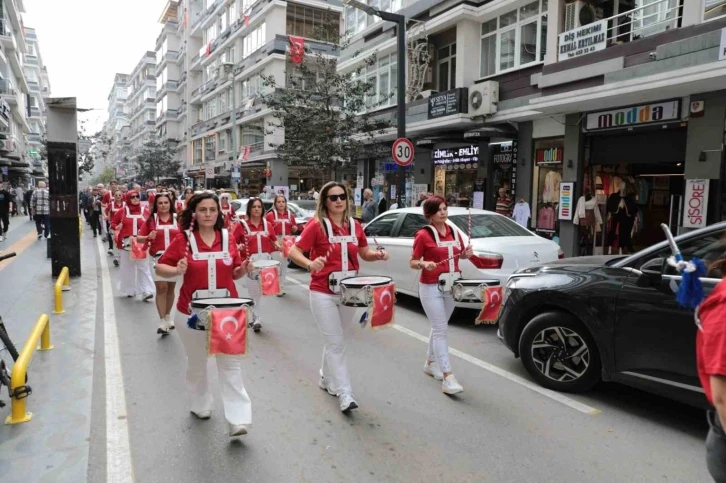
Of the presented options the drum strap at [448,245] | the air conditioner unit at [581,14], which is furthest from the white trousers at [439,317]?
the air conditioner unit at [581,14]

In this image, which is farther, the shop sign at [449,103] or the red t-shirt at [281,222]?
the shop sign at [449,103]

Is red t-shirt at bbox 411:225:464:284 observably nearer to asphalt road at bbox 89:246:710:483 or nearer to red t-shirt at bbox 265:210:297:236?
asphalt road at bbox 89:246:710:483

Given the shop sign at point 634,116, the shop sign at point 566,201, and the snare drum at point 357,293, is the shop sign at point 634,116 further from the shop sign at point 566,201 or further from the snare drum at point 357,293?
the snare drum at point 357,293

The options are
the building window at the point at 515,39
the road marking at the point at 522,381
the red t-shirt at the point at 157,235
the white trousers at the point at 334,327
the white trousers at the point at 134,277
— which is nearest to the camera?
the white trousers at the point at 334,327

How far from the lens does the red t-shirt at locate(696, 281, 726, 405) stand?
171cm

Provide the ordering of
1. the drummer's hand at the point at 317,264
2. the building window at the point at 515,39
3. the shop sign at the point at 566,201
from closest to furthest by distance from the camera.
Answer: the drummer's hand at the point at 317,264
the shop sign at the point at 566,201
the building window at the point at 515,39

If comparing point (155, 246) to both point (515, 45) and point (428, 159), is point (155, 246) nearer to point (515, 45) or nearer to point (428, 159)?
point (515, 45)

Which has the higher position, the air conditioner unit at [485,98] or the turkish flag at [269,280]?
the air conditioner unit at [485,98]

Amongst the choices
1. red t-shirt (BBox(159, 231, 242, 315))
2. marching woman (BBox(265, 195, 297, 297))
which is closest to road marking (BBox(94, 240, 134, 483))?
red t-shirt (BBox(159, 231, 242, 315))

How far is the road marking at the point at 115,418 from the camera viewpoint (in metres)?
3.38

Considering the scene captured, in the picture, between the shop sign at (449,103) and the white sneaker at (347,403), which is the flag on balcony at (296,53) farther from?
the white sneaker at (347,403)

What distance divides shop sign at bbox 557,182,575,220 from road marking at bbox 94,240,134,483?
38.2ft

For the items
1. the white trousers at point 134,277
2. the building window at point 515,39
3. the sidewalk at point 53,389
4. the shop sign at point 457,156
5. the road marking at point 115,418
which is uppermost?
the building window at point 515,39

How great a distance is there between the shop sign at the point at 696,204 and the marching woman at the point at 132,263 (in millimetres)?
11076
